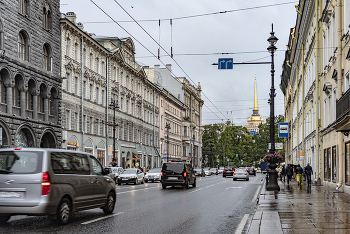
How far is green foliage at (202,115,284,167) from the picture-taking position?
411 ft

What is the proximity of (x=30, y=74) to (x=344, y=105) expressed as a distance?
23.4 m

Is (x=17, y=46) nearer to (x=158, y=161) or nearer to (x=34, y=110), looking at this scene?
(x=34, y=110)

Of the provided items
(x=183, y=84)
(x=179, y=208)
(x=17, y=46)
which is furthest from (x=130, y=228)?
(x=183, y=84)

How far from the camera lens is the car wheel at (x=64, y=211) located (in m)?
10.6

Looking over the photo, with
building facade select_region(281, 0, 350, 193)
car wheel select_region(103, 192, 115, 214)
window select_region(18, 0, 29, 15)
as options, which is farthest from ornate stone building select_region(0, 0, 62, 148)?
building facade select_region(281, 0, 350, 193)

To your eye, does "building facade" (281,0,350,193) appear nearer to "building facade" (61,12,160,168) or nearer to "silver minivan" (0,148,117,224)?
"silver minivan" (0,148,117,224)

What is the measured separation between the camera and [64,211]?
10.7m

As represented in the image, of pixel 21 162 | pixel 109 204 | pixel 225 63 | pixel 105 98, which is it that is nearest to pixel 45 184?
pixel 21 162

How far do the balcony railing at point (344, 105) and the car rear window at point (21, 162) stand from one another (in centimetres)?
1269

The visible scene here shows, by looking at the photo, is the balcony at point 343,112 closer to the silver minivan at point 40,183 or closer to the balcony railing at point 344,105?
the balcony railing at point 344,105

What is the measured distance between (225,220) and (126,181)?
88.2ft

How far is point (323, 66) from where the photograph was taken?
Answer: 30516 mm

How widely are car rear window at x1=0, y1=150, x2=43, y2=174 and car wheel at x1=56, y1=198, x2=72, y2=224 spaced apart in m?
1.02

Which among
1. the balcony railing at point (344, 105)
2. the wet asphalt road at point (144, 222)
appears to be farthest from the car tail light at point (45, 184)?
the balcony railing at point (344, 105)
